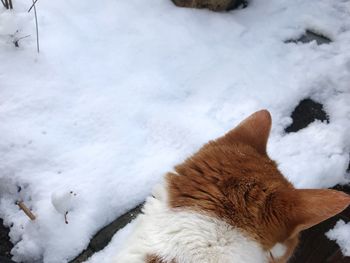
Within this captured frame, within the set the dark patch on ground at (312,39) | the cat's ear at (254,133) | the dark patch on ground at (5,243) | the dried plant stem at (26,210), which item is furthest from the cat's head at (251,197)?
the dark patch on ground at (312,39)

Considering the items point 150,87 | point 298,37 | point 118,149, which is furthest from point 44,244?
point 298,37

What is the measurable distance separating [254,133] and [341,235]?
1.30 metres

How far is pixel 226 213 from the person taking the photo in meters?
1.64

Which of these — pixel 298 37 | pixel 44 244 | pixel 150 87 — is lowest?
pixel 44 244

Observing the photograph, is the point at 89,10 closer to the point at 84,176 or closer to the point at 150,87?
the point at 150,87

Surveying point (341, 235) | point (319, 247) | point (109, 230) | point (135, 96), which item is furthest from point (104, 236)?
point (341, 235)

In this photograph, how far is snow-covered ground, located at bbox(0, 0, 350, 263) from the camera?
9.23 ft

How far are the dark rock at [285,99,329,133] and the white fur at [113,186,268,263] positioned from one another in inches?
69.0

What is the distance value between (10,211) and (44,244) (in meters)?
0.36

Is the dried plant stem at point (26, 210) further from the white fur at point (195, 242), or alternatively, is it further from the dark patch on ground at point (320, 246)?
the dark patch on ground at point (320, 246)

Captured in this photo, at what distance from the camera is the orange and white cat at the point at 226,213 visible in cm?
160

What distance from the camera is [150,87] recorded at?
11.0 feet

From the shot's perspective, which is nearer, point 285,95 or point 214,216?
point 214,216

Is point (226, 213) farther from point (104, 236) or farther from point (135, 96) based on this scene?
point (135, 96)
